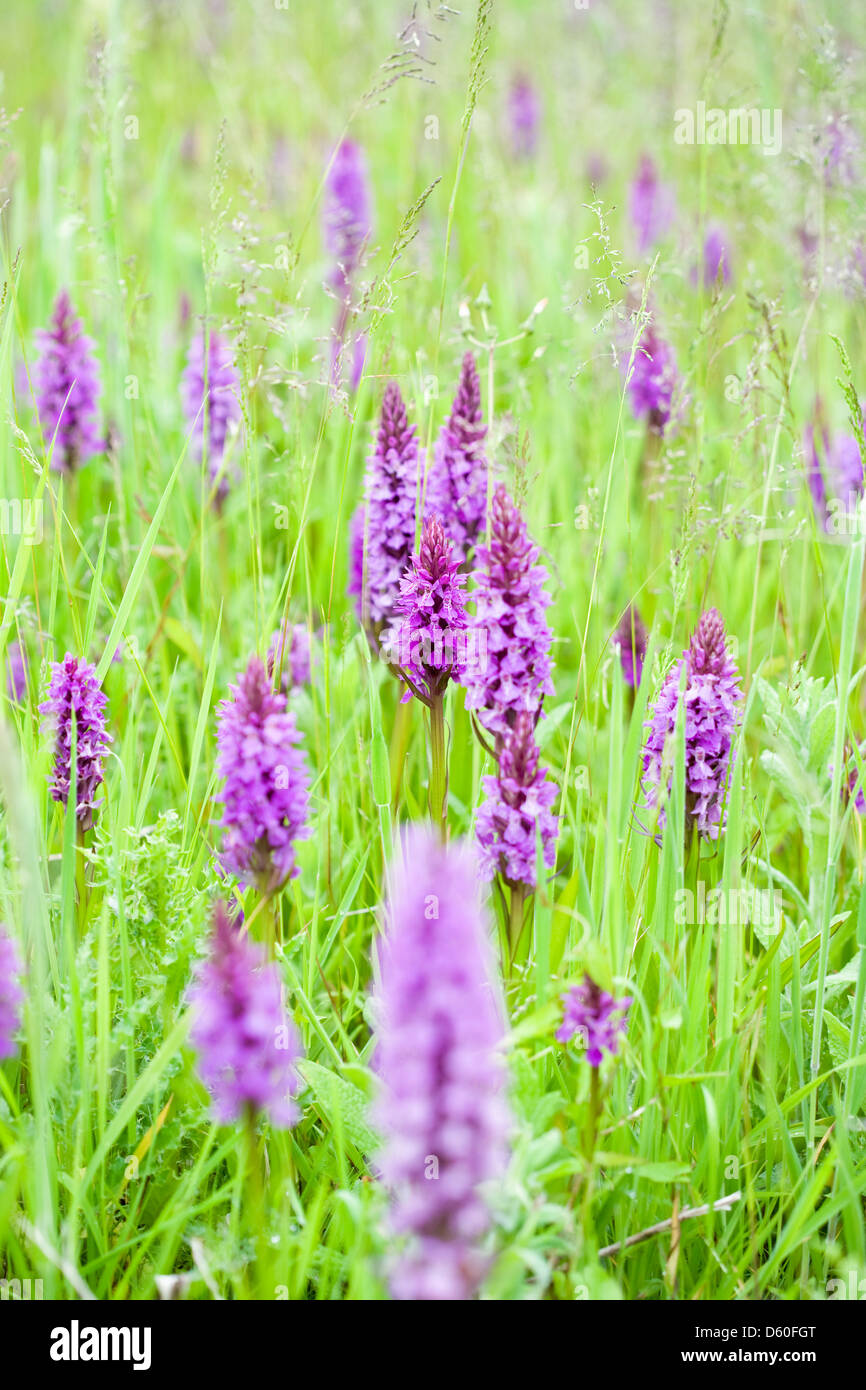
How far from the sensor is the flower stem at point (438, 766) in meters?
2.20

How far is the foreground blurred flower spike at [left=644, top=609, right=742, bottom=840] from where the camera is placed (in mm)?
2021

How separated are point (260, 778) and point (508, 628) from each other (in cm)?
55

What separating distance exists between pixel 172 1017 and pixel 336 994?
1.27 feet

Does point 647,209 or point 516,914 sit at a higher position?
point 647,209

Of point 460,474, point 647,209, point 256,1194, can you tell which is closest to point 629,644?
point 460,474

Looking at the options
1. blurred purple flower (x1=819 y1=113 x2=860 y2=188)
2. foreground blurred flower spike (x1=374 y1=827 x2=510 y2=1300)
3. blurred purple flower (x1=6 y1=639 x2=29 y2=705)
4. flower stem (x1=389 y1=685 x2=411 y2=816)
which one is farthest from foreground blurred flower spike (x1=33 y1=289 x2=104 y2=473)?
foreground blurred flower spike (x1=374 y1=827 x2=510 y2=1300)

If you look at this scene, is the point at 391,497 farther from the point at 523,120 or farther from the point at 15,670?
the point at 523,120

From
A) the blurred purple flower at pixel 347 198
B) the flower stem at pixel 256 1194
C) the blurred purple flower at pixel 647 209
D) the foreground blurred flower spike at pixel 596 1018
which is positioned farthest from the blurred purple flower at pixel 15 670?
the blurred purple flower at pixel 647 209

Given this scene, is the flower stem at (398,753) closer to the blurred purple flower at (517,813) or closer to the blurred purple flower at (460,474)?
the blurred purple flower at (460,474)

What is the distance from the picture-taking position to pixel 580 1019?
1570 mm

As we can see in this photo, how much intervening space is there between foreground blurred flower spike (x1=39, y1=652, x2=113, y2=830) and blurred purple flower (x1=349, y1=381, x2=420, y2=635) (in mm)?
620

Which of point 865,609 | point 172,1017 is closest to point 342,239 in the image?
point 865,609

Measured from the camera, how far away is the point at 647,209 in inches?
222

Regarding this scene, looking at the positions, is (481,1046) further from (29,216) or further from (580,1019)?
(29,216)
